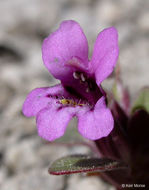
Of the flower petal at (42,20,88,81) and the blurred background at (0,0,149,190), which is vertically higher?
the flower petal at (42,20,88,81)

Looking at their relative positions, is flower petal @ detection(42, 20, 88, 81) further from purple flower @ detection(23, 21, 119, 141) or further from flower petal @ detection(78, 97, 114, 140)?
flower petal @ detection(78, 97, 114, 140)

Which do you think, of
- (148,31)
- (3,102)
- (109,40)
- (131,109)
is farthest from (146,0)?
(109,40)

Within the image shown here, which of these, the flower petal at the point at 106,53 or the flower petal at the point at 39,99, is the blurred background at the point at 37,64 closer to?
the flower petal at the point at 39,99

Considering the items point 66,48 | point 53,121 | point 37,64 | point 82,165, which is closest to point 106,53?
point 66,48

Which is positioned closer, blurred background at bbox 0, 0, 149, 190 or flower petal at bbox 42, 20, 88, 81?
flower petal at bbox 42, 20, 88, 81

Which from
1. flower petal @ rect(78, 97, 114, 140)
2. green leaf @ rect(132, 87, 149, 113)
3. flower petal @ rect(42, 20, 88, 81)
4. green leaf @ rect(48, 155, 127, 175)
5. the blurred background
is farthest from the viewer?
the blurred background

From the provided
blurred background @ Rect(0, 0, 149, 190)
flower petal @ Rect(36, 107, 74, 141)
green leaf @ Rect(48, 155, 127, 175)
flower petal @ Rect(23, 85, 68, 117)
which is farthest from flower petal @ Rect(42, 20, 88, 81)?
blurred background @ Rect(0, 0, 149, 190)

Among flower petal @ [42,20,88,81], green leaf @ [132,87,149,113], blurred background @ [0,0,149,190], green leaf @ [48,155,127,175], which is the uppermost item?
flower petal @ [42,20,88,81]
